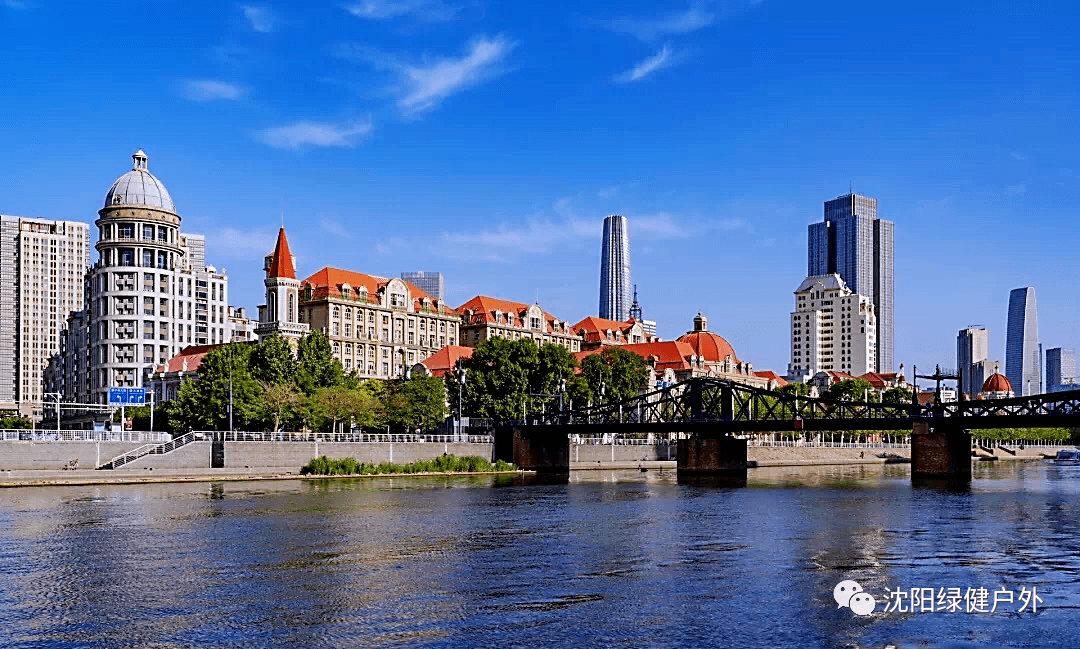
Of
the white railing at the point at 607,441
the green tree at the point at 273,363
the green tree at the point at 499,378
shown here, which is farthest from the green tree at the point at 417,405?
the white railing at the point at 607,441

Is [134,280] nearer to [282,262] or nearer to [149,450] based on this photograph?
[282,262]

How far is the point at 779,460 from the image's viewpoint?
595 feet

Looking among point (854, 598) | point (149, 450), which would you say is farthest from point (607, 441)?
point (854, 598)

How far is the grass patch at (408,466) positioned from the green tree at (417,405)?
1271 cm

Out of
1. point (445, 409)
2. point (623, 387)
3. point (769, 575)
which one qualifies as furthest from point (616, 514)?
point (623, 387)

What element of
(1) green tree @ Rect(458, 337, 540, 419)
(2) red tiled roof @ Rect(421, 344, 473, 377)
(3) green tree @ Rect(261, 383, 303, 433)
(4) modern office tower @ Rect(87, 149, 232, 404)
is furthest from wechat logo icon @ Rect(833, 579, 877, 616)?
(4) modern office tower @ Rect(87, 149, 232, 404)

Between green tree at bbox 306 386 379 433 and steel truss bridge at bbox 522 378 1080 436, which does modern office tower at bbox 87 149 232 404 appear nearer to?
green tree at bbox 306 386 379 433

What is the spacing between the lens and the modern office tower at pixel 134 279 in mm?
188000

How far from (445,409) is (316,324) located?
55.1 meters

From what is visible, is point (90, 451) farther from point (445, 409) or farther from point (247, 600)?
point (247, 600)

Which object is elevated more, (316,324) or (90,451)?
(316,324)

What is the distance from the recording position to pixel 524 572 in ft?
159

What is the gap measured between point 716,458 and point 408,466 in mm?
36267

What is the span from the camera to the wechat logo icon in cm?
3959
